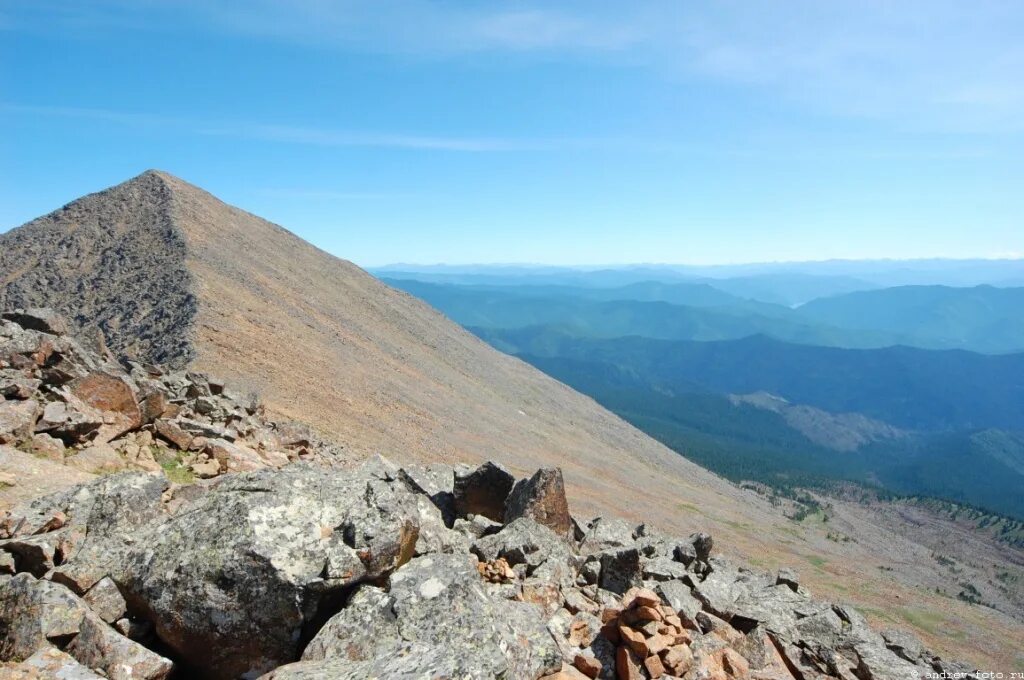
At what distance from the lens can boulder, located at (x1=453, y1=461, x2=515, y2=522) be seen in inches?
734

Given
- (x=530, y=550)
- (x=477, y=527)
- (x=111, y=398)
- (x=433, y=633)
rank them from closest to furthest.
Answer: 1. (x=433, y=633)
2. (x=530, y=550)
3. (x=477, y=527)
4. (x=111, y=398)

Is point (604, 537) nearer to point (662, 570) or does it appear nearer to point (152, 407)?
point (662, 570)

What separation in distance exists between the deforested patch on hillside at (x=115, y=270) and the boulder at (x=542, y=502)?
120ft

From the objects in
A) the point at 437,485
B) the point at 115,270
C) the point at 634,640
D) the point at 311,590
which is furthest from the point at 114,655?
the point at 115,270

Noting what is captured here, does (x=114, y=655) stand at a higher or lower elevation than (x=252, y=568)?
lower

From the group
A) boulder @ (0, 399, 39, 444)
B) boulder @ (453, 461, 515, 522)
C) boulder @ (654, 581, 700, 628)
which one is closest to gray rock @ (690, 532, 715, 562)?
boulder @ (654, 581, 700, 628)

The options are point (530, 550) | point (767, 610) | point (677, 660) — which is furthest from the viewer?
point (767, 610)

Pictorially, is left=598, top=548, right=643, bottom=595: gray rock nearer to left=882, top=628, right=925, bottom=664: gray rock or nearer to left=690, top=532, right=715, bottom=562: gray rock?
left=690, top=532, right=715, bottom=562: gray rock

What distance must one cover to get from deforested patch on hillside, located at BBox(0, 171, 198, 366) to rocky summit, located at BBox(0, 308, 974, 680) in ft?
121

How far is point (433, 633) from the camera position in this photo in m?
8.25

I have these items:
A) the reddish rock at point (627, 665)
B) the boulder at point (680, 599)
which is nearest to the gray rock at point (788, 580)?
the boulder at point (680, 599)

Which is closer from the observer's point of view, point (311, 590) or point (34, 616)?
point (34, 616)

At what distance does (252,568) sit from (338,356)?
55195 millimetres

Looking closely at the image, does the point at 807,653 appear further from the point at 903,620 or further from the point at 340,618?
the point at 903,620
